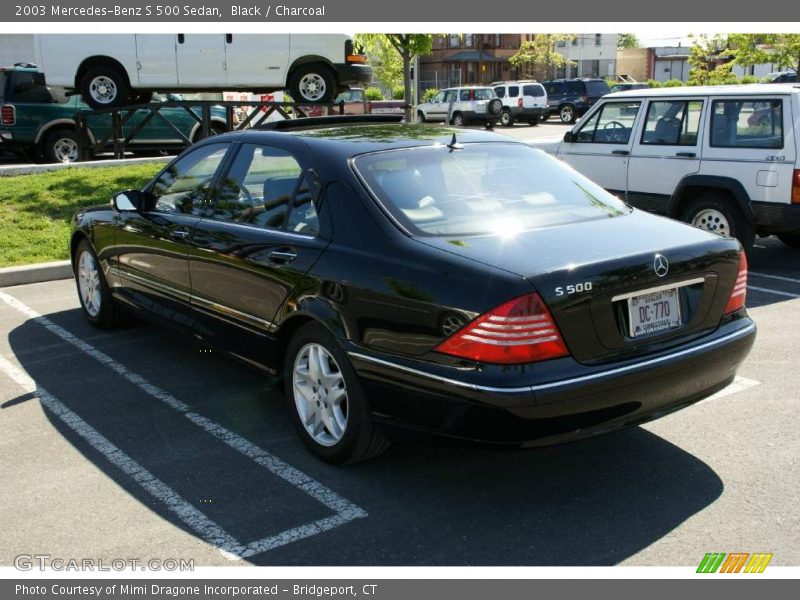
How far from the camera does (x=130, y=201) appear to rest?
19.1 ft

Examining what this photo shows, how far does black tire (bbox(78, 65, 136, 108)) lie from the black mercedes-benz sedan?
10.2m

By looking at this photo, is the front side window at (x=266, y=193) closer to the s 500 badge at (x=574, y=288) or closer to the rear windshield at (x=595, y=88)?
the s 500 badge at (x=574, y=288)

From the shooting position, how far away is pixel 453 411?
3.51 m

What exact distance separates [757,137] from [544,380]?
598 centimetres

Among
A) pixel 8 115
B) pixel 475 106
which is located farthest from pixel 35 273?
pixel 475 106

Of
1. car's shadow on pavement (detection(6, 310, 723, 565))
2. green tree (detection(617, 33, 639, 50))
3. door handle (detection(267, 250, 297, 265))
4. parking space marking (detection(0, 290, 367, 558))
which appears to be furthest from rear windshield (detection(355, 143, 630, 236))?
green tree (detection(617, 33, 639, 50))

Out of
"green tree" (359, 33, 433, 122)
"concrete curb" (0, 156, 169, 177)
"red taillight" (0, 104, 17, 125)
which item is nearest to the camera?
"concrete curb" (0, 156, 169, 177)

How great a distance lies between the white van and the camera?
14.2 metres

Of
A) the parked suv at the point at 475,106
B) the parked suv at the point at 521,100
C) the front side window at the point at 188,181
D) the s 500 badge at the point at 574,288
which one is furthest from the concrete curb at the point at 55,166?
the parked suv at the point at 521,100

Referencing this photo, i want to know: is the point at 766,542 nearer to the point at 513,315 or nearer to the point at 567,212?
the point at 513,315

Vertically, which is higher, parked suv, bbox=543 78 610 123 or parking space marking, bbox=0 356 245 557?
parked suv, bbox=543 78 610 123

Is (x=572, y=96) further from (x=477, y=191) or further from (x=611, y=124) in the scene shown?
(x=477, y=191)

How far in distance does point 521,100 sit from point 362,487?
114 ft

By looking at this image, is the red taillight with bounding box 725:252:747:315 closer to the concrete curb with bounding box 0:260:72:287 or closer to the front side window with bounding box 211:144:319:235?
the front side window with bounding box 211:144:319:235
